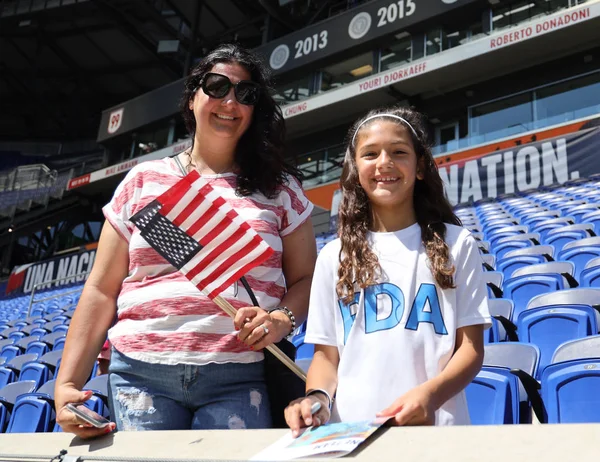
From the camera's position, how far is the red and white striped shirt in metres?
1.43

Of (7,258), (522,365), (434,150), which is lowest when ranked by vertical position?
(522,365)

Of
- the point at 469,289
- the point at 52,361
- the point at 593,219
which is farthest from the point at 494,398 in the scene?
the point at 593,219

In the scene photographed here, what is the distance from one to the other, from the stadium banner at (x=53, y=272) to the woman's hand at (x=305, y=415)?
15057 millimetres

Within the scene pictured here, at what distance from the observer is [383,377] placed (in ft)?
4.27

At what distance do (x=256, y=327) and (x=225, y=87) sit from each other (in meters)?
0.71

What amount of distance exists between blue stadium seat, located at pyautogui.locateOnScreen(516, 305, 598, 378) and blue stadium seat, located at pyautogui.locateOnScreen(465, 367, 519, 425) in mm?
990

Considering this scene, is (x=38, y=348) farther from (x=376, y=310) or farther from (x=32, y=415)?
(x=376, y=310)

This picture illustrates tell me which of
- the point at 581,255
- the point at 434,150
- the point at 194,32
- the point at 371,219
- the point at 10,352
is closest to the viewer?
the point at 371,219

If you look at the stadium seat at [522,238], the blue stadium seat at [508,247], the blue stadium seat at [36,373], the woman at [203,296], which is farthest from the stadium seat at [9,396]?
the stadium seat at [522,238]

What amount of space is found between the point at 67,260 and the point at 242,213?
16.4 m

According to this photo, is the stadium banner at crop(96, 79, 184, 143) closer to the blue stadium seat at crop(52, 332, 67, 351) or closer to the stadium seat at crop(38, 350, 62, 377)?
the blue stadium seat at crop(52, 332, 67, 351)

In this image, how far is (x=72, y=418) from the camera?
1310 millimetres

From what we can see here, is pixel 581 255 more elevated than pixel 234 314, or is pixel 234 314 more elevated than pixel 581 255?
pixel 581 255

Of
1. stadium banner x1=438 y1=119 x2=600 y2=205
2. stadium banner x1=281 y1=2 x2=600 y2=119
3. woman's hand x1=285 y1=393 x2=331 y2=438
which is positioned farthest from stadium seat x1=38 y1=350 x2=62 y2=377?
stadium banner x1=281 y1=2 x2=600 y2=119
